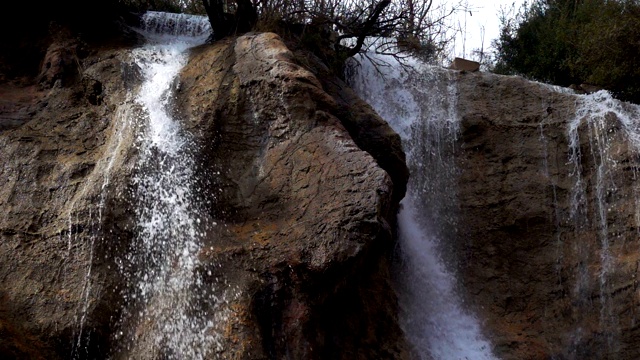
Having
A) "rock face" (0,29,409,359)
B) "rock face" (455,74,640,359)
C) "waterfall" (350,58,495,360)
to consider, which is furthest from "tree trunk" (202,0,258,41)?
"rock face" (455,74,640,359)

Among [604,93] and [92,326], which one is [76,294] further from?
[604,93]

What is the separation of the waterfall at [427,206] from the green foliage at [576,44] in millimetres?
2370

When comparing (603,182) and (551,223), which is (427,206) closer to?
(551,223)

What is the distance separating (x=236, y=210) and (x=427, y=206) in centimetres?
354

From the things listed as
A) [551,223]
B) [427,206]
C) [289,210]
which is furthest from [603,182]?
[289,210]

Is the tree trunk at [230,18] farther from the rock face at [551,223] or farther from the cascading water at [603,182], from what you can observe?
the cascading water at [603,182]

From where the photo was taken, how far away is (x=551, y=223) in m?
9.14

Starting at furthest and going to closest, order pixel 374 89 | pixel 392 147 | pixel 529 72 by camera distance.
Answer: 1. pixel 529 72
2. pixel 374 89
3. pixel 392 147

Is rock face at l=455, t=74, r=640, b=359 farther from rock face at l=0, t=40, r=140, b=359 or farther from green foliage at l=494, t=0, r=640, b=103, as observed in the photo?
rock face at l=0, t=40, r=140, b=359

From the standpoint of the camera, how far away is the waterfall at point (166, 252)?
620cm

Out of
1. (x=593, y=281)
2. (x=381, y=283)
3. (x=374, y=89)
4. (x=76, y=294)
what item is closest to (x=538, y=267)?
(x=593, y=281)

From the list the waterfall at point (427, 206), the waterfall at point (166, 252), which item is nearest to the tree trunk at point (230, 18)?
the waterfall at point (166, 252)

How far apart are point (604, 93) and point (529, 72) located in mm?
4741

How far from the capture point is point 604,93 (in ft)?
31.5
